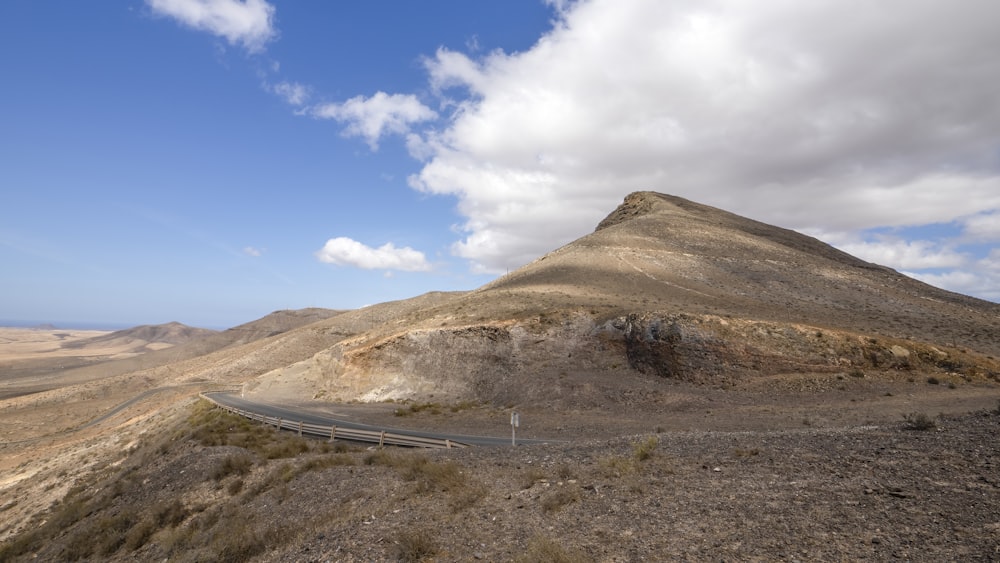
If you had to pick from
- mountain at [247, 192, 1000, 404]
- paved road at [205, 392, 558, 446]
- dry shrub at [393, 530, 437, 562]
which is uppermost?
mountain at [247, 192, 1000, 404]

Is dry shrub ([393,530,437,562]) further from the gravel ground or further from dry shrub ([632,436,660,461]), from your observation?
dry shrub ([632,436,660,461])

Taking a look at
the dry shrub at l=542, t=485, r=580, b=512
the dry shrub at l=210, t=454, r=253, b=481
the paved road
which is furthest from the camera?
the paved road

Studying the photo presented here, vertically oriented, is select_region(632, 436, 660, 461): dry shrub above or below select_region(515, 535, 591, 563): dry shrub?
above

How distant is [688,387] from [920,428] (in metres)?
17.2

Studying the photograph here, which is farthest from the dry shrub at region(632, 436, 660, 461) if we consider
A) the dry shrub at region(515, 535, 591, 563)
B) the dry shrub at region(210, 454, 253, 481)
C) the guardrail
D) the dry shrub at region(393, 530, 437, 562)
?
the dry shrub at region(210, 454, 253, 481)

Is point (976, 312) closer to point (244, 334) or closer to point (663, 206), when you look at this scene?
point (663, 206)

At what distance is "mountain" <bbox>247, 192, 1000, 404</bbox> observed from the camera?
1188 inches

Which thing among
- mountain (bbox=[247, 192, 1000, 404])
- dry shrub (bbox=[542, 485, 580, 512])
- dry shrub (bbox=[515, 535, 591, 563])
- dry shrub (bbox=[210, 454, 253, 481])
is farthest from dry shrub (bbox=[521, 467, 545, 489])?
mountain (bbox=[247, 192, 1000, 404])

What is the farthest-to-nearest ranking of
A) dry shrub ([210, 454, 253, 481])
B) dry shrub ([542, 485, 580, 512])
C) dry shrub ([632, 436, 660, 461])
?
dry shrub ([210, 454, 253, 481]) → dry shrub ([632, 436, 660, 461]) → dry shrub ([542, 485, 580, 512])

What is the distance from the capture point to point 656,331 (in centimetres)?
3300

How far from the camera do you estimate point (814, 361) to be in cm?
2936

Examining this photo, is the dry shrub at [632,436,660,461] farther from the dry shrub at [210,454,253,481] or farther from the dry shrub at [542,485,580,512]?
the dry shrub at [210,454,253,481]

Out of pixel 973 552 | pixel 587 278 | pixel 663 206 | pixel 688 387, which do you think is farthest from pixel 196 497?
pixel 663 206

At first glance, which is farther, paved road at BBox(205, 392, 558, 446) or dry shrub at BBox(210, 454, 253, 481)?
paved road at BBox(205, 392, 558, 446)
